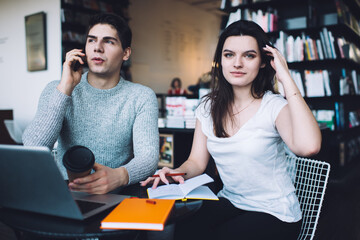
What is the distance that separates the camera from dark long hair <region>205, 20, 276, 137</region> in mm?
1376

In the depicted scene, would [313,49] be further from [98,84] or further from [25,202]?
[25,202]

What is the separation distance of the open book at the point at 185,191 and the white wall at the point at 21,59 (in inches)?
149

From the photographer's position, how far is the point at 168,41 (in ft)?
24.5

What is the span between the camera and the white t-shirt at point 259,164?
49.0 inches

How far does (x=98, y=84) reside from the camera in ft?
4.94

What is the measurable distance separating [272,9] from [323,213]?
249 cm

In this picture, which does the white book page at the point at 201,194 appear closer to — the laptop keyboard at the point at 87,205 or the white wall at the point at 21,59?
the laptop keyboard at the point at 87,205

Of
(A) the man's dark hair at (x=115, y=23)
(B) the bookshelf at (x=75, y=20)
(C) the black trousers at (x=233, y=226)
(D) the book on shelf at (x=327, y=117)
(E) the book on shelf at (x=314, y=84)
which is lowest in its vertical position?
(C) the black trousers at (x=233, y=226)

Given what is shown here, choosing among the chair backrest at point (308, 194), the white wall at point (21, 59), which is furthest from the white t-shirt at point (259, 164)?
the white wall at point (21, 59)

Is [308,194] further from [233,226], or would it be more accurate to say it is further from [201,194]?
[201,194]

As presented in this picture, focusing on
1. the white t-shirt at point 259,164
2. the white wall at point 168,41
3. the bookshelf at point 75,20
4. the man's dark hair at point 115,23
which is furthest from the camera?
the white wall at point 168,41

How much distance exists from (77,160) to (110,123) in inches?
20.7

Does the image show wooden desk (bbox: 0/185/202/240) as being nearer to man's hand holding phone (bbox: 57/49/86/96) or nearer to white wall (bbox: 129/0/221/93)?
man's hand holding phone (bbox: 57/49/86/96)

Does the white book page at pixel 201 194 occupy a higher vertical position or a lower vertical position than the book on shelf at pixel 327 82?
lower
